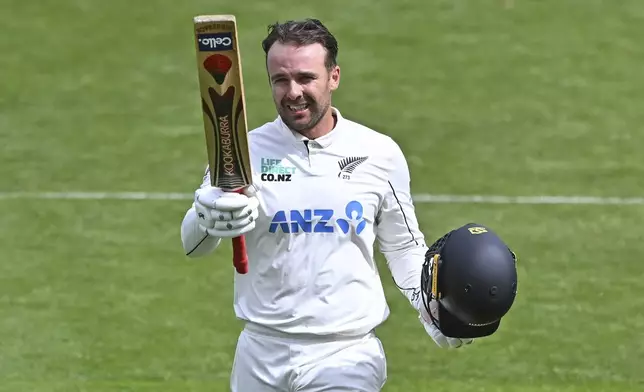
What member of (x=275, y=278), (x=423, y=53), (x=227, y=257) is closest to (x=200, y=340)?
(x=227, y=257)

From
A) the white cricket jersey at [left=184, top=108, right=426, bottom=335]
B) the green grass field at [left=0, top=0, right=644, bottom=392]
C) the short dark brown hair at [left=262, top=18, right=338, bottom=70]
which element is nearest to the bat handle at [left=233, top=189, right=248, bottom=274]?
the white cricket jersey at [left=184, top=108, right=426, bottom=335]

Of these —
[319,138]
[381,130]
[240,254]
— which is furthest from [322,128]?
[381,130]

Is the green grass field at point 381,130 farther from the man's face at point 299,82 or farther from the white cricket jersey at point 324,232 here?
the man's face at point 299,82

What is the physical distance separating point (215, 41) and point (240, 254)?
1.00 metres

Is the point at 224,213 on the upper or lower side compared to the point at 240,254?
upper

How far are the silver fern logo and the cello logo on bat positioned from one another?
0.91 meters

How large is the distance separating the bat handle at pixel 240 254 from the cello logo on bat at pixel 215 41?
0.67 metres

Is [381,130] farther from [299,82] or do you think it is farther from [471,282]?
[471,282]

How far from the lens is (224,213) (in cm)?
495

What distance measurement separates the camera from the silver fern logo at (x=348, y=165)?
17.8ft

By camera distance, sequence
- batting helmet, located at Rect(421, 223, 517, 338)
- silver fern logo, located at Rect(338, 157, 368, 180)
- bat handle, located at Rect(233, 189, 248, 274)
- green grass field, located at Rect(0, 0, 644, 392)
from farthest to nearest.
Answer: green grass field, located at Rect(0, 0, 644, 392)
silver fern logo, located at Rect(338, 157, 368, 180)
bat handle, located at Rect(233, 189, 248, 274)
batting helmet, located at Rect(421, 223, 517, 338)

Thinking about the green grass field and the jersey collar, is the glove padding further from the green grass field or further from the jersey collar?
the green grass field

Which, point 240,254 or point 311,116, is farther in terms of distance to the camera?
point 311,116

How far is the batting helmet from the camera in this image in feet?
15.9
